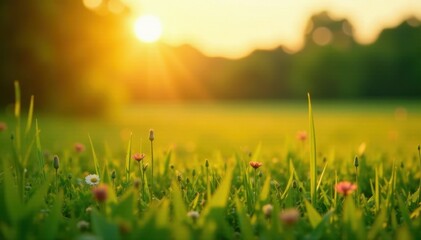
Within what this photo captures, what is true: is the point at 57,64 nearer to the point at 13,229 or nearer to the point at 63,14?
the point at 63,14

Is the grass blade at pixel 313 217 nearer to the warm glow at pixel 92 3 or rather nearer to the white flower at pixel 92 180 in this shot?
the white flower at pixel 92 180

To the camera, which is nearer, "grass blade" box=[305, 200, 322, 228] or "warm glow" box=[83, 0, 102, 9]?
"grass blade" box=[305, 200, 322, 228]

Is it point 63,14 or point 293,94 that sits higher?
point 63,14

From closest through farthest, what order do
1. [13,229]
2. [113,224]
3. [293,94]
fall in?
[113,224]
[13,229]
[293,94]

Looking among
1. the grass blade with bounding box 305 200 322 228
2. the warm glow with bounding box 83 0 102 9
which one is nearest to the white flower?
the grass blade with bounding box 305 200 322 228

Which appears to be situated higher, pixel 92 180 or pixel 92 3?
pixel 92 3

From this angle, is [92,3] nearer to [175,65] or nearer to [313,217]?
[313,217]

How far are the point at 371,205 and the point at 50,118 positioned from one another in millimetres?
16859

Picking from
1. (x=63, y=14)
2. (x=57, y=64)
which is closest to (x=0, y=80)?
(x=57, y=64)

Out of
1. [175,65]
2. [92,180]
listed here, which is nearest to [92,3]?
[92,180]

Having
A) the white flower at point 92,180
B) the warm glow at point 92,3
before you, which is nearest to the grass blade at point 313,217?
the white flower at point 92,180

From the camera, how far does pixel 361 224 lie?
1.46 metres

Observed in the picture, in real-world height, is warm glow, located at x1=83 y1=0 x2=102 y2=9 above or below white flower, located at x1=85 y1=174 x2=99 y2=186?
above

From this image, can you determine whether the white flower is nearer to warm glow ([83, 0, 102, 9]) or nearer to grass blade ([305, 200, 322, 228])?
grass blade ([305, 200, 322, 228])
